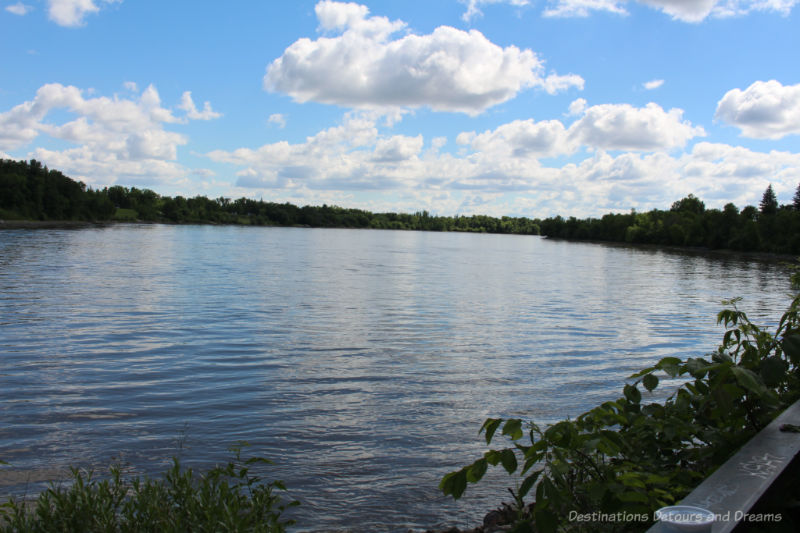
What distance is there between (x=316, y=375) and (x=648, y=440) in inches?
401

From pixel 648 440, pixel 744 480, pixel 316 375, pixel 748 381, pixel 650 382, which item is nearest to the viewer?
pixel 744 480

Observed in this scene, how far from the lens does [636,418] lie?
5406 mm

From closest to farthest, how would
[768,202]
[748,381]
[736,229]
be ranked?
[748,381]
[736,229]
[768,202]

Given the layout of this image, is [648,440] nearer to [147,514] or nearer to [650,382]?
[650,382]

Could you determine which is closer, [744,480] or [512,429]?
[744,480]

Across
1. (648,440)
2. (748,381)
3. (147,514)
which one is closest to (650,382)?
(648,440)

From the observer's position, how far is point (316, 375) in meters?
14.4

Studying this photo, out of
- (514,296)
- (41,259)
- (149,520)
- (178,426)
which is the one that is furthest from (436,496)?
(41,259)

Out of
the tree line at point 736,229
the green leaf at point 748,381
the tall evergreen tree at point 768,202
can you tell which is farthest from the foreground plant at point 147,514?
the tall evergreen tree at point 768,202

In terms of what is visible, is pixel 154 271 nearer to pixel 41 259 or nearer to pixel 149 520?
pixel 41 259

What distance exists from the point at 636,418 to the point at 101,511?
5013 millimetres

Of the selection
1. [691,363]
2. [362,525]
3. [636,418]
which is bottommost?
[362,525]

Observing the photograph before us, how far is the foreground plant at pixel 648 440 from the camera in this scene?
12.5 feet

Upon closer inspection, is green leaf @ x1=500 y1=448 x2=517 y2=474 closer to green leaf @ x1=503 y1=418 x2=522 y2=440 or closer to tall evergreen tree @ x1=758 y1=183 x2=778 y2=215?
green leaf @ x1=503 y1=418 x2=522 y2=440
